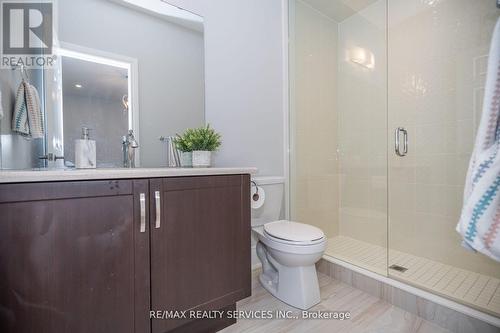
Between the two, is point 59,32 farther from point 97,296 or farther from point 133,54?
point 97,296

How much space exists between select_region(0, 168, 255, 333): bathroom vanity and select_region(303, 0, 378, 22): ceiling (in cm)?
197

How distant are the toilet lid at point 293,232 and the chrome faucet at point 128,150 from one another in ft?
3.08

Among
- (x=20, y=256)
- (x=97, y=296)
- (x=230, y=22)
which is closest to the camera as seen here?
(x=20, y=256)

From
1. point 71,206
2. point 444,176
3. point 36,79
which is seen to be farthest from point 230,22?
point 444,176

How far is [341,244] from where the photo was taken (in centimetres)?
232

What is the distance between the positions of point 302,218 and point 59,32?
2.13 meters

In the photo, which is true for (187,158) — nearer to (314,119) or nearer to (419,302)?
(314,119)

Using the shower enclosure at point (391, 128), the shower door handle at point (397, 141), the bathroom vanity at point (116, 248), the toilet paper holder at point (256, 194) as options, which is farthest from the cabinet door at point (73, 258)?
the shower door handle at point (397, 141)

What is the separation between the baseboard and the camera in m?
1.19

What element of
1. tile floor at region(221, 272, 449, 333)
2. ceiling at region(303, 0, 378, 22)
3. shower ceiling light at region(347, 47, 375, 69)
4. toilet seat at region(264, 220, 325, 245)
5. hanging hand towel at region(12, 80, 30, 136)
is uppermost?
ceiling at region(303, 0, 378, 22)

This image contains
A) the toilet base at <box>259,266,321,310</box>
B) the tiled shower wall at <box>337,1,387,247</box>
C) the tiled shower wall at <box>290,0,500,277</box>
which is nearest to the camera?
the toilet base at <box>259,266,321,310</box>

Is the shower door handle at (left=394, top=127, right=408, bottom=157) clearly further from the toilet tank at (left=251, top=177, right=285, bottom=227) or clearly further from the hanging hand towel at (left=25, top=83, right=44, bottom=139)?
the hanging hand towel at (left=25, top=83, right=44, bottom=139)

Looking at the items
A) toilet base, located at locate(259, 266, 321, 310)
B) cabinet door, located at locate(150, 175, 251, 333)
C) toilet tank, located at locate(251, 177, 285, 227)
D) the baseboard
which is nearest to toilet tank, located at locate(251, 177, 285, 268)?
toilet tank, located at locate(251, 177, 285, 227)

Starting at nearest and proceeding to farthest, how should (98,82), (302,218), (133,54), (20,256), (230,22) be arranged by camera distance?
(20,256) → (98,82) → (133,54) → (230,22) → (302,218)
